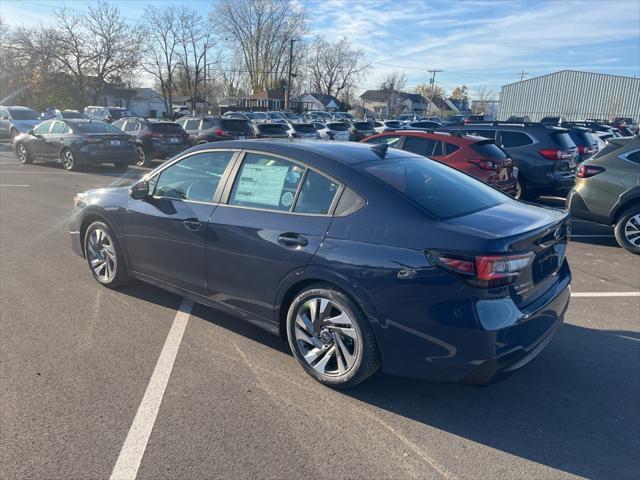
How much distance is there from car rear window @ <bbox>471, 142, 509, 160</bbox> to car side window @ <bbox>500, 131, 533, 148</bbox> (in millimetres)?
2096

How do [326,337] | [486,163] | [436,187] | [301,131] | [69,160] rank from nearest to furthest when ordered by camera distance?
[326,337]
[436,187]
[486,163]
[69,160]
[301,131]

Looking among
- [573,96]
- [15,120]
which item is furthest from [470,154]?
[573,96]

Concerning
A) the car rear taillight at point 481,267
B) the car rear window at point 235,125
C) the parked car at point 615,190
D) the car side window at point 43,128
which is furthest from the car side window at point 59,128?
the car rear taillight at point 481,267

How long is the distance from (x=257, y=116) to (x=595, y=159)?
34.1 m

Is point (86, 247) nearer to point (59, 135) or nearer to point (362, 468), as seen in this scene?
point (362, 468)

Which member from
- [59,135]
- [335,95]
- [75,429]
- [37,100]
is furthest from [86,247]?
[335,95]

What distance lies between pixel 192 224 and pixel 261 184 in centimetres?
72

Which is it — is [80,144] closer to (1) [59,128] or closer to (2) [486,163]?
(1) [59,128]

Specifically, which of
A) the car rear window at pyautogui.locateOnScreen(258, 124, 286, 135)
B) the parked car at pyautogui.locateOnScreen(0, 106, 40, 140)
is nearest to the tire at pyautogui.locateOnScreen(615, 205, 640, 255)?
the car rear window at pyautogui.locateOnScreen(258, 124, 286, 135)

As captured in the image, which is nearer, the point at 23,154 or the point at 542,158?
the point at 542,158

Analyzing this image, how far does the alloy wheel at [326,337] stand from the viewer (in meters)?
3.18

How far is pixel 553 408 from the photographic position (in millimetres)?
3184

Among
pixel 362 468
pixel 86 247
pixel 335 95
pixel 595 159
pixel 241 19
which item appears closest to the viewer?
pixel 362 468

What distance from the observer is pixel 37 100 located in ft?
130
